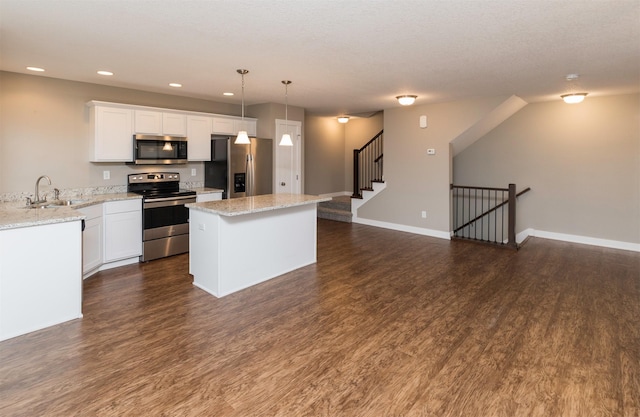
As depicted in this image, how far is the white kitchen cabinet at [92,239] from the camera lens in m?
4.17

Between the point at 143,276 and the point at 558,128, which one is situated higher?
the point at 558,128

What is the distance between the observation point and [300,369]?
2.46m

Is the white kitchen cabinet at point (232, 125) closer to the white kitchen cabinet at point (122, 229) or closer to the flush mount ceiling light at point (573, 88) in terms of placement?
the white kitchen cabinet at point (122, 229)

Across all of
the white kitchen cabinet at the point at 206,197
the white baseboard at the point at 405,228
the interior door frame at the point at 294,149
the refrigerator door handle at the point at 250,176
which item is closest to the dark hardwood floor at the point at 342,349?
the white kitchen cabinet at the point at 206,197

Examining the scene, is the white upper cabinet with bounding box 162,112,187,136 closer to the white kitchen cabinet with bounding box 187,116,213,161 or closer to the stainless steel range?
the white kitchen cabinet with bounding box 187,116,213,161

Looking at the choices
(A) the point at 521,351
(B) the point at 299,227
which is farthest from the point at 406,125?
(A) the point at 521,351

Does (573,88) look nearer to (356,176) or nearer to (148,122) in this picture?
(356,176)

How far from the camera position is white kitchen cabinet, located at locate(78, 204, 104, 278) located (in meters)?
4.17

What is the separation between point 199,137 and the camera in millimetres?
5852

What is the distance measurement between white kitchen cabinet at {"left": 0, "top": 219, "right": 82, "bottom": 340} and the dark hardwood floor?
16cm

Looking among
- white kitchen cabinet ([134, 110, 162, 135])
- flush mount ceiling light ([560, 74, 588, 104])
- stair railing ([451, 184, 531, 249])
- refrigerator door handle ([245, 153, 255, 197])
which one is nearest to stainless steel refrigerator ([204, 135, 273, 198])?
refrigerator door handle ([245, 153, 255, 197])

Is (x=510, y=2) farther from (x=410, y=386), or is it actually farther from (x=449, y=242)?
(x=449, y=242)

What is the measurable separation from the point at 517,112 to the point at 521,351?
5578 millimetres

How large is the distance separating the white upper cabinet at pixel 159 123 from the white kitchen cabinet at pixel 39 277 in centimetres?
238
